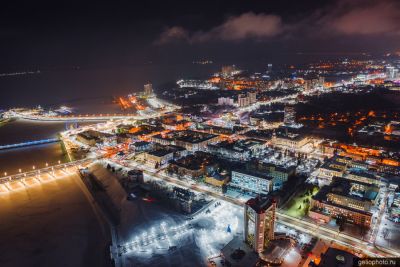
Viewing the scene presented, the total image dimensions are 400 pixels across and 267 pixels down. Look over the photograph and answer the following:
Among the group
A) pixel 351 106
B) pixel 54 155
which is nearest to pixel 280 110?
pixel 351 106

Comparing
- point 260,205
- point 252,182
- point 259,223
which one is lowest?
point 252,182

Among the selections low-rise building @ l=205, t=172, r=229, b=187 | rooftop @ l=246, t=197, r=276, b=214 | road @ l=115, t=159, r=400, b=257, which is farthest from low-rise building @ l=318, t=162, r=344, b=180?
rooftop @ l=246, t=197, r=276, b=214

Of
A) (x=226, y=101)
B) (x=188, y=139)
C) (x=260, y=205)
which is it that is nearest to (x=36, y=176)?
(x=188, y=139)

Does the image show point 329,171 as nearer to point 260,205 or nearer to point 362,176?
point 362,176

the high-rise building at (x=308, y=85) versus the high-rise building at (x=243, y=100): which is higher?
the high-rise building at (x=308, y=85)

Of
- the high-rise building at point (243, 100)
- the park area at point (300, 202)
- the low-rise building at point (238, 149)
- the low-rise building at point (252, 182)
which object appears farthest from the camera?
the high-rise building at point (243, 100)

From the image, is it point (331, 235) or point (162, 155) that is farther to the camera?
point (162, 155)

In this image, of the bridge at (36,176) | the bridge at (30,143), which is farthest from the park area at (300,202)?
the bridge at (30,143)

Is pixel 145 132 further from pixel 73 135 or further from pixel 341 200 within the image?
pixel 341 200

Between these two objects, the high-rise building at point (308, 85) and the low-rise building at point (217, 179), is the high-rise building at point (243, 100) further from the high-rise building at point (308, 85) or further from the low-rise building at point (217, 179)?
the low-rise building at point (217, 179)
